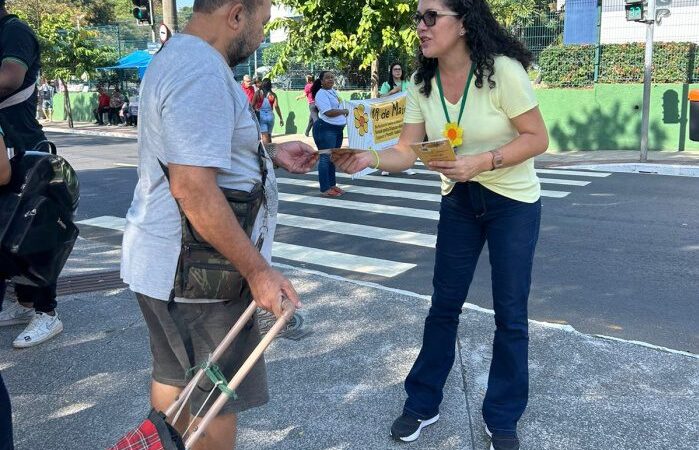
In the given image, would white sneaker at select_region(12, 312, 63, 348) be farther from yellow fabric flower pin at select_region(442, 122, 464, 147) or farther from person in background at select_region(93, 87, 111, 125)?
person in background at select_region(93, 87, 111, 125)

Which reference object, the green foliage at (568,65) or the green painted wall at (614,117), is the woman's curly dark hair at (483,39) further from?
the green foliage at (568,65)

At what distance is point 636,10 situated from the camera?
1295cm

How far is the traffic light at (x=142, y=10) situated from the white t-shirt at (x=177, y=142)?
1693cm

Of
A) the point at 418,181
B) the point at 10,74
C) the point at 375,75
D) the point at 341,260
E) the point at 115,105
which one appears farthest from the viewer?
the point at 115,105

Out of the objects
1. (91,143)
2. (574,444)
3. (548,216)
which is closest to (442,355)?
(574,444)

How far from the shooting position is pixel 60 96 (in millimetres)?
32312

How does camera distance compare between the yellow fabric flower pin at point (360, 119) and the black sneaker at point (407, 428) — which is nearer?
the black sneaker at point (407, 428)

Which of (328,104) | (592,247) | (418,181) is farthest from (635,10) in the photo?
(592,247)

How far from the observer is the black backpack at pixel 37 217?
283 cm

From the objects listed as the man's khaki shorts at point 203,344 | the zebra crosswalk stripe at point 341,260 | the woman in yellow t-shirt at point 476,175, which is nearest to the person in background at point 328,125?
the zebra crosswalk stripe at point 341,260

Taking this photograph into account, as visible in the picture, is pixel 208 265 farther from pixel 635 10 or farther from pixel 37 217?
pixel 635 10

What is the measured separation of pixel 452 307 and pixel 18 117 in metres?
2.81

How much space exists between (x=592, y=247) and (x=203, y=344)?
5471 mm

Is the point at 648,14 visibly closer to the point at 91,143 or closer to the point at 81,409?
the point at 81,409
